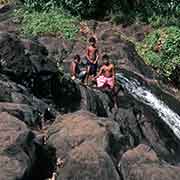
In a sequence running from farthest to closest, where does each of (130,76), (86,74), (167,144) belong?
(130,76), (86,74), (167,144)

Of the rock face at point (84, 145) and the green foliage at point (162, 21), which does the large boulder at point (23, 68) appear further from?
the green foliage at point (162, 21)

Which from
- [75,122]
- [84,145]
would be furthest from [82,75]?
[84,145]

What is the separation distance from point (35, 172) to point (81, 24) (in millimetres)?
16647

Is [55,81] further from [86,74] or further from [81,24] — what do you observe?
[81,24]

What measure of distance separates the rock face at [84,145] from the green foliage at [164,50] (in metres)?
13.1

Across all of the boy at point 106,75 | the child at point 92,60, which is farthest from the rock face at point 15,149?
the child at point 92,60

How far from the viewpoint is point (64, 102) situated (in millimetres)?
15203

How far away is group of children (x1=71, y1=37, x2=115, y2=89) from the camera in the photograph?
1625 centimetres

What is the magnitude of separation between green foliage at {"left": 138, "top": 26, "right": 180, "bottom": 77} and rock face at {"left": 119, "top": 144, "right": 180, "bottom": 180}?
1410 centimetres

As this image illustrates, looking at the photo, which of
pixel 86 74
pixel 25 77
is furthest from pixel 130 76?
pixel 25 77

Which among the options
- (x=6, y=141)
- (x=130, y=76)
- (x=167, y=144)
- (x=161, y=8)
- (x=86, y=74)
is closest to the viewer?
(x=6, y=141)

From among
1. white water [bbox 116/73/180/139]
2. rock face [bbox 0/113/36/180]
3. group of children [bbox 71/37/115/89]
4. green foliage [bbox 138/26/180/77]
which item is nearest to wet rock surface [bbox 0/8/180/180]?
rock face [bbox 0/113/36/180]

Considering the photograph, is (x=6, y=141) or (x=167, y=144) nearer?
(x=6, y=141)

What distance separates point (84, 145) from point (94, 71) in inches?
317
